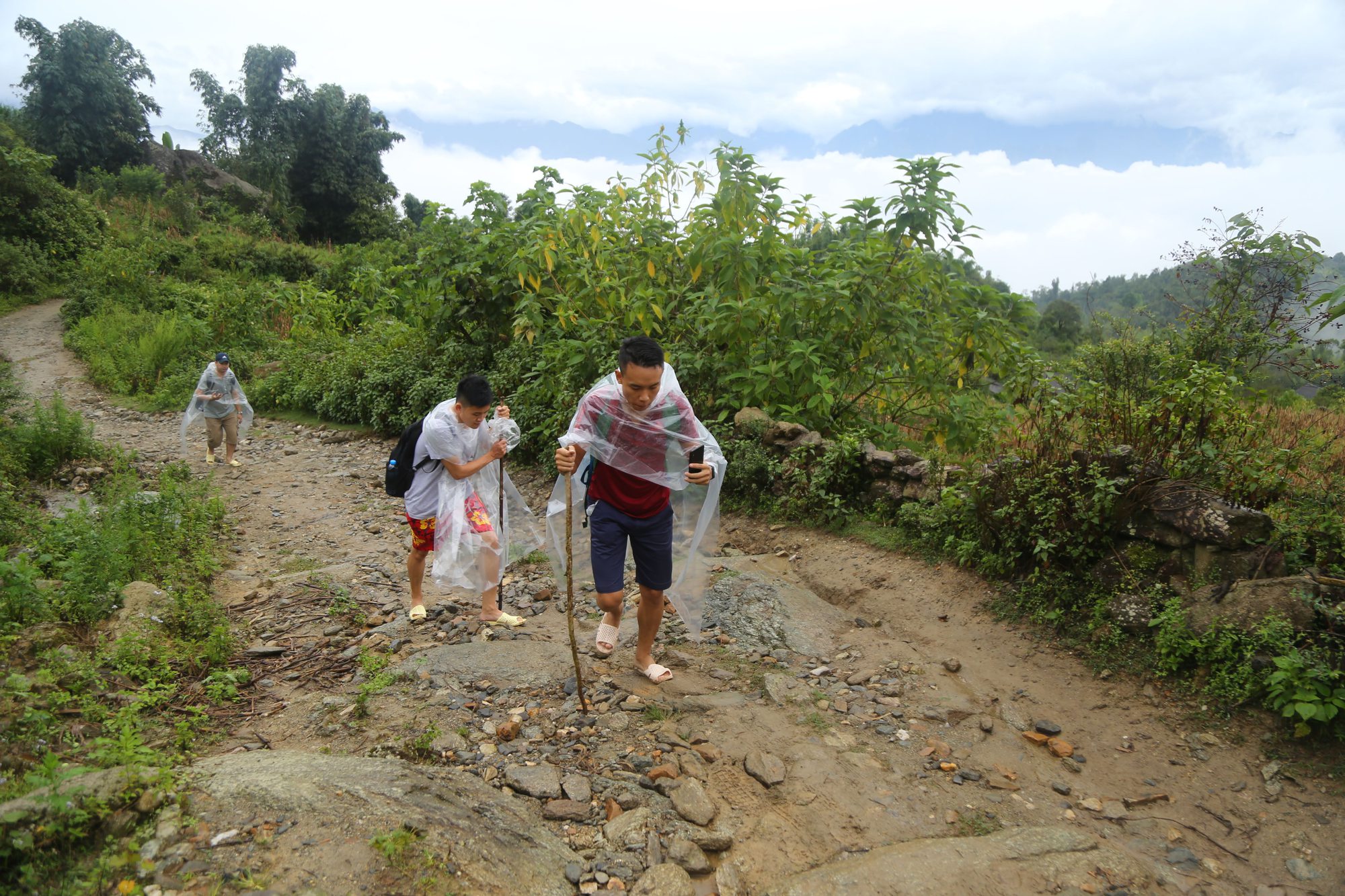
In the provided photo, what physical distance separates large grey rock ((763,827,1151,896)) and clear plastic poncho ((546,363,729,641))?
156cm

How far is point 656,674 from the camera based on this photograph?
4035 mm

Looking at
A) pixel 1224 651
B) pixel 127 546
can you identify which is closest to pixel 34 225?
pixel 127 546

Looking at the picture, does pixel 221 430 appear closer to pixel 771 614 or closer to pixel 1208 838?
pixel 771 614

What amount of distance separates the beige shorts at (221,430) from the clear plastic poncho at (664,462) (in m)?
7.03

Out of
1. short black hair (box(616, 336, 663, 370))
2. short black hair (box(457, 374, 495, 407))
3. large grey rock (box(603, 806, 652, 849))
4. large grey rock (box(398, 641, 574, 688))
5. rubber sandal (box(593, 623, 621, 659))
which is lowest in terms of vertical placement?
large grey rock (box(603, 806, 652, 849))

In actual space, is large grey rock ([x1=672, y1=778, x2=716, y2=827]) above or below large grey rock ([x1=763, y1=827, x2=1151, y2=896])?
below

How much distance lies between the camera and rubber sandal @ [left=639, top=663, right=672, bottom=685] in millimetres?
4031

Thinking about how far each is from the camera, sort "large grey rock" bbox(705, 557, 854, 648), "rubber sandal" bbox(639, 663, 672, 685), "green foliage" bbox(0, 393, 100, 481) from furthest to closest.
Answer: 1. "green foliage" bbox(0, 393, 100, 481)
2. "large grey rock" bbox(705, 557, 854, 648)
3. "rubber sandal" bbox(639, 663, 672, 685)

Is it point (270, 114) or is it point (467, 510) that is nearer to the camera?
point (467, 510)

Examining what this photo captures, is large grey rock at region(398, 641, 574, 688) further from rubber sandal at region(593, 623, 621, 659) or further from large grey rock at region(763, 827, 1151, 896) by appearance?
large grey rock at region(763, 827, 1151, 896)

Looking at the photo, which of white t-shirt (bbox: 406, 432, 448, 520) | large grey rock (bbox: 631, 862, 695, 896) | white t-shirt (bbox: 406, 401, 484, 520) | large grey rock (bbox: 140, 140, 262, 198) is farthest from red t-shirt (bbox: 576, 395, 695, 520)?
large grey rock (bbox: 140, 140, 262, 198)

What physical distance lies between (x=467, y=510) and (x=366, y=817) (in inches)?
83.8

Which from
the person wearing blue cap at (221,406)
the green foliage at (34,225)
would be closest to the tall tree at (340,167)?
the green foliage at (34,225)

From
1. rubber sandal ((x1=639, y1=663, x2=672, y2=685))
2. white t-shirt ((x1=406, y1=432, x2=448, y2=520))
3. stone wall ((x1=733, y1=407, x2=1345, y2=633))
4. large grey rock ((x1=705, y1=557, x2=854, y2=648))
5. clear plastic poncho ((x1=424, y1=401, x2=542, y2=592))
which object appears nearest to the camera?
stone wall ((x1=733, y1=407, x2=1345, y2=633))
